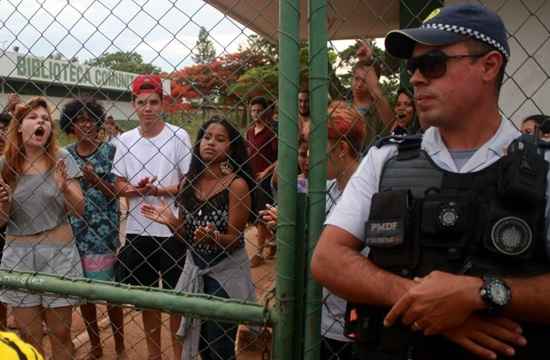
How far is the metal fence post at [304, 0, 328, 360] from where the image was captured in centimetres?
160

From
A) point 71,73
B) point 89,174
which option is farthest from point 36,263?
point 71,73

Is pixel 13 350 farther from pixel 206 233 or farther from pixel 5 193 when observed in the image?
pixel 5 193

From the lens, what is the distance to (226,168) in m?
2.88

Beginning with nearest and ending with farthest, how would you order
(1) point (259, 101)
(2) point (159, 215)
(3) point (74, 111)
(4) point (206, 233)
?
(4) point (206, 233)
(2) point (159, 215)
(3) point (74, 111)
(1) point (259, 101)

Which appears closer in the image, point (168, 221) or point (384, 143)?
point (384, 143)

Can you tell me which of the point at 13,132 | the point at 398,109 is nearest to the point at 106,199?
the point at 13,132

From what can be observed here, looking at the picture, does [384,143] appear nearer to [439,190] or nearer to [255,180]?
[439,190]

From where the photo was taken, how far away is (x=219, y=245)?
8.52 feet

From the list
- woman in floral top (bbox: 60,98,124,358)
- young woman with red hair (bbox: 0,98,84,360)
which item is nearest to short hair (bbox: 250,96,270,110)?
woman in floral top (bbox: 60,98,124,358)

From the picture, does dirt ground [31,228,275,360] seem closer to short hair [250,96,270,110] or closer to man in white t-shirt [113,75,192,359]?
man in white t-shirt [113,75,192,359]

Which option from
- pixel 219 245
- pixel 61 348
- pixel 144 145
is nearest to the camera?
pixel 219 245

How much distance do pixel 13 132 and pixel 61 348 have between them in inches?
47.6

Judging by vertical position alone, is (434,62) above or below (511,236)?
above

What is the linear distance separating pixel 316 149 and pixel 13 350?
0.94 m
